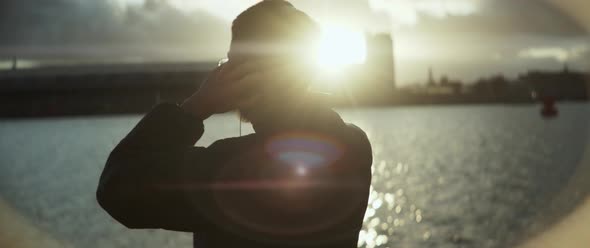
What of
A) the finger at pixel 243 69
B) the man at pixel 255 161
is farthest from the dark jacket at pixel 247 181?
the finger at pixel 243 69

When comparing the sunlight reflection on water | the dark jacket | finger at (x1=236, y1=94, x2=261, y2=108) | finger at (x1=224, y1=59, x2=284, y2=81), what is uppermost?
finger at (x1=224, y1=59, x2=284, y2=81)

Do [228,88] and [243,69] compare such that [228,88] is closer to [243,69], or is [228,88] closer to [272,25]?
[243,69]

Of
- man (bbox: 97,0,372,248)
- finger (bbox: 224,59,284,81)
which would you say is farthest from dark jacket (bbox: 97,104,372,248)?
finger (bbox: 224,59,284,81)

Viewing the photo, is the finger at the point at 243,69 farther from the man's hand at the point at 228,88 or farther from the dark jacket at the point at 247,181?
the dark jacket at the point at 247,181

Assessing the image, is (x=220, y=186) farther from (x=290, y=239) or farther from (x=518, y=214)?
(x=518, y=214)

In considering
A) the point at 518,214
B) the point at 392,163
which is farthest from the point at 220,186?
the point at 392,163

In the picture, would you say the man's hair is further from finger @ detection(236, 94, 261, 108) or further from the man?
finger @ detection(236, 94, 261, 108)

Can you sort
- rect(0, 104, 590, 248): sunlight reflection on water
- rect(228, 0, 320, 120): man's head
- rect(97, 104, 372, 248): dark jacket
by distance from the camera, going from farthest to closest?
1. rect(0, 104, 590, 248): sunlight reflection on water
2. rect(228, 0, 320, 120): man's head
3. rect(97, 104, 372, 248): dark jacket

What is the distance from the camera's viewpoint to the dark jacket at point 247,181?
1.11m

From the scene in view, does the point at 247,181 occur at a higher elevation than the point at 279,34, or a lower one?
lower

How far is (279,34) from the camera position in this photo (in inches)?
48.3

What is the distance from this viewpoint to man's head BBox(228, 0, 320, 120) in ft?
3.99

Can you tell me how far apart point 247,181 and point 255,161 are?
43 millimetres

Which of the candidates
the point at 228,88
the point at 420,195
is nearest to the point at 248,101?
the point at 228,88
